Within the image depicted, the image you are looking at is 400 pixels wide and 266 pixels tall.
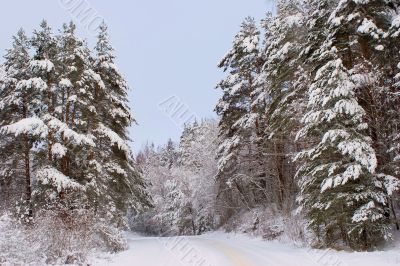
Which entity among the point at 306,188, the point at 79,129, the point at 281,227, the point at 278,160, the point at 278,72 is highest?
the point at 278,72

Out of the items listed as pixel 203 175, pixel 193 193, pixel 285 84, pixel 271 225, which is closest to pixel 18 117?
pixel 285 84

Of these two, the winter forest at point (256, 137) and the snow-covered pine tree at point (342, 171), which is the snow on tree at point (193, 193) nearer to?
the winter forest at point (256, 137)

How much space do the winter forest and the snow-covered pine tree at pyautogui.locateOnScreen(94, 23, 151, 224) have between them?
0.09 metres

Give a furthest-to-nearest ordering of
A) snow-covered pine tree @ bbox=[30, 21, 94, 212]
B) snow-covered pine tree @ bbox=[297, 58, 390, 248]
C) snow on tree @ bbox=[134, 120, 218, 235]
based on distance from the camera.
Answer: snow on tree @ bbox=[134, 120, 218, 235]
snow-covered pine tree @ bbox=[30, 21, 94, 212]
snow-covered pine tree @ bbox=[297, 58, 390, 248]

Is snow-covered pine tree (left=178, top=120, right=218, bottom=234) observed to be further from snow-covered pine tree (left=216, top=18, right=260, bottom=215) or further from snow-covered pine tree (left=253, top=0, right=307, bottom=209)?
snow-covered pine tree (left=253, top=0, right=307, bottom=209)

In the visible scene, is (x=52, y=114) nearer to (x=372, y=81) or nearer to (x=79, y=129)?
(x=79, y=129)

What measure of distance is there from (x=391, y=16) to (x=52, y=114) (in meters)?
15.8

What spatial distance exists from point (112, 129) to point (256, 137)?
10118 millimetres

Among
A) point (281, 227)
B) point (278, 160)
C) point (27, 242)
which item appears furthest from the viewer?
point (278, 160)

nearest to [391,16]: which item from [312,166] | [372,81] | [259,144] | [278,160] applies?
[372,81]

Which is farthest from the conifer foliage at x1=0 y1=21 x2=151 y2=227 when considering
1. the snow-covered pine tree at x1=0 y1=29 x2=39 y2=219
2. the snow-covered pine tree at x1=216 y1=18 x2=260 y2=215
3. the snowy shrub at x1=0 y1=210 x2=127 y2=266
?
the snow-covered pine tree at x1=216 y1=18 x2=260 y2=215

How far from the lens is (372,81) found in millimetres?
14258

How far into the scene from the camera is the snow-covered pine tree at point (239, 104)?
29.6m

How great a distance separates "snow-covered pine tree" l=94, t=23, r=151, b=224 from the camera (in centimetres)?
2369
